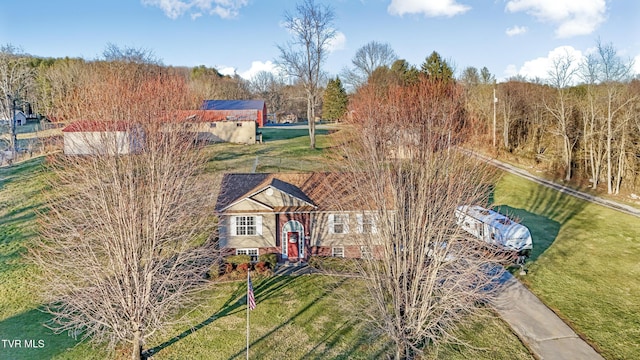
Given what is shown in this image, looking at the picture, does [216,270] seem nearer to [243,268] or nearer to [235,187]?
[243,268]

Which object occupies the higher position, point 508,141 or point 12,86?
point 12,86

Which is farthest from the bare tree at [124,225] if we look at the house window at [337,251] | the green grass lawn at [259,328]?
the house window at [337,251]

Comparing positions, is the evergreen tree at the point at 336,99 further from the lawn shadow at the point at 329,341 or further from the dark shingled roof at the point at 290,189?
the lawn shadow at the point at 329,341

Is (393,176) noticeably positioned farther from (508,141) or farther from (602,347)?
(508,141)

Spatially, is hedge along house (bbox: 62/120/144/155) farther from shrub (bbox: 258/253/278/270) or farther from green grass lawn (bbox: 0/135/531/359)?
shrub (bbox: 258/253/278/270)

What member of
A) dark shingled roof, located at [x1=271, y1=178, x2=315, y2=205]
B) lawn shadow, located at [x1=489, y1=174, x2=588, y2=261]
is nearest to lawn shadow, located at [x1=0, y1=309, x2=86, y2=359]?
dark shingled roof, located at [x1=271, y1=178, x2=315, y2=205]

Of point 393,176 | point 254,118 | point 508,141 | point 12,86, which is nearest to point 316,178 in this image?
point 393,176

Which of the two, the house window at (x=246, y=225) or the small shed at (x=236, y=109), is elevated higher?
the small shed at (x=236, y=109)
